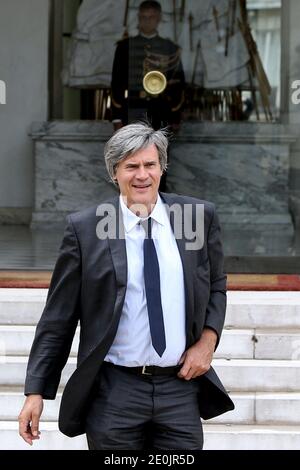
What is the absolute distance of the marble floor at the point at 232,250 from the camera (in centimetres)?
777

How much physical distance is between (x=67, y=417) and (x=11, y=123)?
7413mm

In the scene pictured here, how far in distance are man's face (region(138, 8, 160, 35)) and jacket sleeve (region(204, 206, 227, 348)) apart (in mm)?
6204

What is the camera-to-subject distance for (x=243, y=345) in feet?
20.5

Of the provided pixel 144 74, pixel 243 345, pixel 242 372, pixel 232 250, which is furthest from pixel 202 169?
pixel 242 372

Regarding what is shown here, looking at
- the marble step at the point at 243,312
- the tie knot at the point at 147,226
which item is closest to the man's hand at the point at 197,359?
the tie knot at the point at 147,226

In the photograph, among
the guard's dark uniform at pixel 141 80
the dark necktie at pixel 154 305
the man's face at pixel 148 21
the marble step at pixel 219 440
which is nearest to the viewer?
the dark necktie at pixel 154 305

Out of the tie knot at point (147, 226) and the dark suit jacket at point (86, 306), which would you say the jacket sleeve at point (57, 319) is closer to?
the dark suit jacket at point (86, 306)

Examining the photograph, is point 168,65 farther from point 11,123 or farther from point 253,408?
point 253,408

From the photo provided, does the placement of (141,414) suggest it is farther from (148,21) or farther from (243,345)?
(148,21)

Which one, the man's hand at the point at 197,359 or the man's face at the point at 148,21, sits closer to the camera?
the man's hand at the point at 197,359

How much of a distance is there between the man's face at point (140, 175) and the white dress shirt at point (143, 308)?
0.07 m

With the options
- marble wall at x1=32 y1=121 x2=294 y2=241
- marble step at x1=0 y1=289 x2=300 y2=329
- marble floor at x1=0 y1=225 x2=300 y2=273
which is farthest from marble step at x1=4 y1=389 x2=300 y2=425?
marble wall at x1=32 y1=121 x2=294 y2=241
